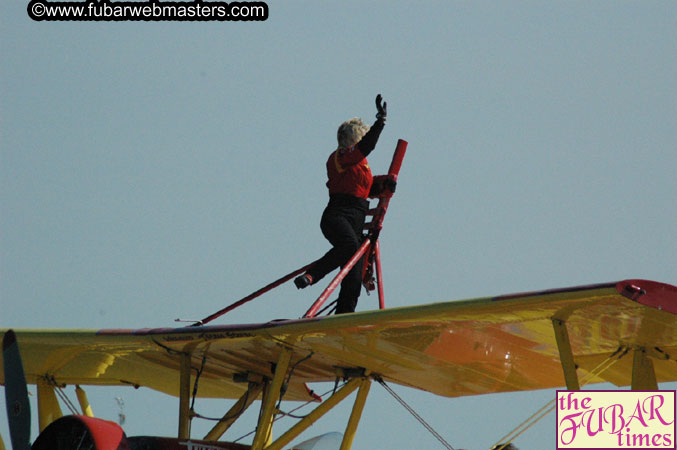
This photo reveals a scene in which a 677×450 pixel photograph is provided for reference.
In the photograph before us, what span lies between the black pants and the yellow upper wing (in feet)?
2.54

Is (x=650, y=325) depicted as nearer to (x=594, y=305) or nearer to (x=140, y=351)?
(x=594, y=305)

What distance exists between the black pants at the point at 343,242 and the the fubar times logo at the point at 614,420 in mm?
3620

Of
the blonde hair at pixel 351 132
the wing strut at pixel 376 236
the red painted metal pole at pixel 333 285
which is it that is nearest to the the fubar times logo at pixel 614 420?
the red painted metal pole at pixel 333 285

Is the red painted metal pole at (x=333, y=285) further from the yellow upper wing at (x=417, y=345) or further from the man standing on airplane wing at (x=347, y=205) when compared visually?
the yellow upper wing at (x=417, y=345)

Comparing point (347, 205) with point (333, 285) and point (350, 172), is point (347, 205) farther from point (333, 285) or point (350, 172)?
point (333, 285)

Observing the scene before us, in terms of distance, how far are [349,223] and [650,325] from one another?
4.00m

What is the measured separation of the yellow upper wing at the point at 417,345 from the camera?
9094 mm

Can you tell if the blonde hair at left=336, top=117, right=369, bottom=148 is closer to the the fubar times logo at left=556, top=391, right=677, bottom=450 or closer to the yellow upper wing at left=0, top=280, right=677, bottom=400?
the yellow upper wing at left=0, top=280, right=677, bottom=400

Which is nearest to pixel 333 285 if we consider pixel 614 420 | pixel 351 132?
pixel 351 132

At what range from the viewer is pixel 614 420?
901cm

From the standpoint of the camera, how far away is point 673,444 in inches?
348

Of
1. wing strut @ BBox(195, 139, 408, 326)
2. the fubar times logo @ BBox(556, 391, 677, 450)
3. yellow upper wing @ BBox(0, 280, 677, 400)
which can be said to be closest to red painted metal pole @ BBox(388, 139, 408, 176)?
wing strut @ BBox(195, 139, 408, 326)

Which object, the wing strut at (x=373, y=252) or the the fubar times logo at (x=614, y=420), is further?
the wing strut at (x=373, y=252)

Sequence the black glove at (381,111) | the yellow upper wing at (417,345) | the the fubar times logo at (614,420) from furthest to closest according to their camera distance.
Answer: the black glove at (381,111)
the yellow upper wing at (417,345)
the the fubar times logo at (614,420)
